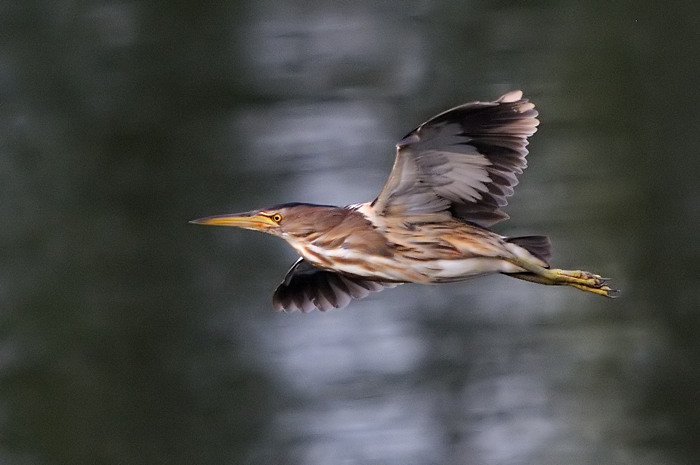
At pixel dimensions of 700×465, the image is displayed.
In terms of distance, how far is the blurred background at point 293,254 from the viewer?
11.5 ft

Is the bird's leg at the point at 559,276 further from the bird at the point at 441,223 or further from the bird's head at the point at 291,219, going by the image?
the bird's head at the point at 291,219

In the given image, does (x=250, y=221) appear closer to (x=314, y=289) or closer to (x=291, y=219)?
(x=291, y=219)

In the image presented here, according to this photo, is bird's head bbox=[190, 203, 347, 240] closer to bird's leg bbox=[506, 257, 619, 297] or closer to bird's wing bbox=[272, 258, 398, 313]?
bird's wing bbox=[272, 258, 398, 313]

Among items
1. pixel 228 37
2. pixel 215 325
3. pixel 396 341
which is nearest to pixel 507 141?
pixel 396 341

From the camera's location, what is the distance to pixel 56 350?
378cm

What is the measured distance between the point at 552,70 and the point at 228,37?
110cm

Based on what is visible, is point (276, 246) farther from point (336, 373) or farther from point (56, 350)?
point (56, 350)

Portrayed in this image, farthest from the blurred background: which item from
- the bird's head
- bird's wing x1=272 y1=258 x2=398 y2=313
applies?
the bird's head

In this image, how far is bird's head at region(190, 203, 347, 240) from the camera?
1852 millimetres

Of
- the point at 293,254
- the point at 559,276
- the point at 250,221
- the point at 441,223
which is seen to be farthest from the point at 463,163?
the point at 293,254

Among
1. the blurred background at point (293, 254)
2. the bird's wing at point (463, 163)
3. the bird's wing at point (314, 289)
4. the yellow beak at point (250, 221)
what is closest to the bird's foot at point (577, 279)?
the bird's wing at point (463, 163)

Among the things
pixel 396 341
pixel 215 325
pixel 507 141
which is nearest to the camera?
pixel 507 141

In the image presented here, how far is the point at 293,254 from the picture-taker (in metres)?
3.49

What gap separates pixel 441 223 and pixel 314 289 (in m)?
0.32
